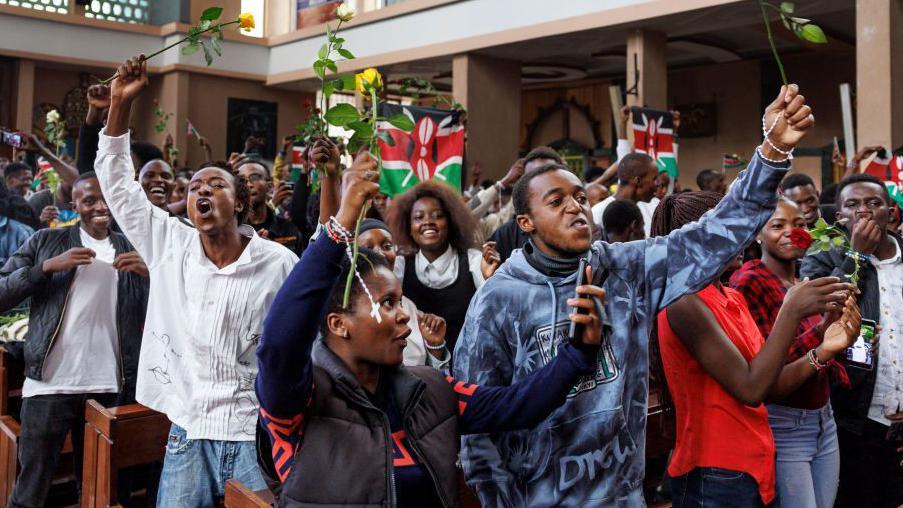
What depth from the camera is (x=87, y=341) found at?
12.6 ft

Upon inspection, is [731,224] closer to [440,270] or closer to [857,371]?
[857,371]

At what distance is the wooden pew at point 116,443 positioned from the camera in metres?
3.18

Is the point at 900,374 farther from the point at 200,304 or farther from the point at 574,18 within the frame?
the point at 574,18

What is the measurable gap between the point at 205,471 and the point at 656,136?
5.75 metres

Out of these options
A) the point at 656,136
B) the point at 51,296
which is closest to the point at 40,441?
the point at 51,296

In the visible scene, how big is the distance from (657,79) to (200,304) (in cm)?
879

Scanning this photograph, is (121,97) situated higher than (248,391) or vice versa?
(121,97)

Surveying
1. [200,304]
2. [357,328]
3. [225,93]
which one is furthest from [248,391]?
[225,93]

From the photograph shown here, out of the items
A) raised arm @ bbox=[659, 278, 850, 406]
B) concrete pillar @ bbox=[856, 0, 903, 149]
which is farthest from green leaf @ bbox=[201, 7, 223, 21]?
concrete pillar @ bbox=[856, 0, 903, 149]

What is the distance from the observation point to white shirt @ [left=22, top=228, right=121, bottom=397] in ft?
12.5

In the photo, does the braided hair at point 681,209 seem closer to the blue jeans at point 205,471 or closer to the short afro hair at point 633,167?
the blue jeans at point 205,471

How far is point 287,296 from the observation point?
176cm

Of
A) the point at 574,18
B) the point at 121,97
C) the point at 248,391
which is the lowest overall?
the point at 248,391

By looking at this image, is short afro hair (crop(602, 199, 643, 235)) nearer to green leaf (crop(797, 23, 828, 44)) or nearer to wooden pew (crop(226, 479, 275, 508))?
green leaf (crop(797, 23, 828, 44))
